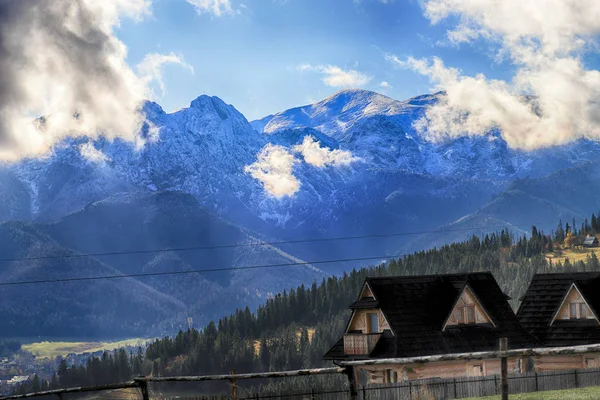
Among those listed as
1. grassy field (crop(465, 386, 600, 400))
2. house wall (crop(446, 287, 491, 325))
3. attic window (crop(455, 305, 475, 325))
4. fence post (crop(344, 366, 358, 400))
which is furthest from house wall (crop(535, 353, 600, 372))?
fence post (crop(344, 366, 358, 400))

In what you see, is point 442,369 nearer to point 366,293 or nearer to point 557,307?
point 366,293

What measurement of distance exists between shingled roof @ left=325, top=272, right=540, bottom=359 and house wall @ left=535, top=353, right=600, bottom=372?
2105mm

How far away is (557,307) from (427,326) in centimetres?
1188

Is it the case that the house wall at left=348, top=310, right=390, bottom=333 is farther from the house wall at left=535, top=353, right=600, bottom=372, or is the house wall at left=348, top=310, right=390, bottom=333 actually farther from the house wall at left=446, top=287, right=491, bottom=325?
the house wall at left=535, top=353, right=600, bottom=372

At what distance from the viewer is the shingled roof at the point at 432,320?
225 ft

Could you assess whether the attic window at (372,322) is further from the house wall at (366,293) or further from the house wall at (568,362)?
the house wall at (568,362)

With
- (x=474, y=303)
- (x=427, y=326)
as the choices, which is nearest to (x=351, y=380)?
(x=427, y=326)

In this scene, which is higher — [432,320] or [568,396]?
[432,320]

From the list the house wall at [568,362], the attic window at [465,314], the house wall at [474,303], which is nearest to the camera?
the house wall at [568,362]

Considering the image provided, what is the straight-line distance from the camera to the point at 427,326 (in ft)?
230

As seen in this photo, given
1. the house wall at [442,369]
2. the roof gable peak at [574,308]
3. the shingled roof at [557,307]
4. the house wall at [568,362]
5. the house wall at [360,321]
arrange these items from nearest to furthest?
the house wall at [442,369]
the house wall at [568,362]
the house wall at [360,321]
the shingled roof at [557,307]
the roof gable peak at [574,308]

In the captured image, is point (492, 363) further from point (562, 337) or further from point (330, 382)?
point (330, 382)

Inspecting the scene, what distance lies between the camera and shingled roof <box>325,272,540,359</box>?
68562mm

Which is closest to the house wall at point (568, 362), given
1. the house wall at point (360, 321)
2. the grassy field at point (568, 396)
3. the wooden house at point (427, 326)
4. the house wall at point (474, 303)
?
the wooden house at point (427, 326)
